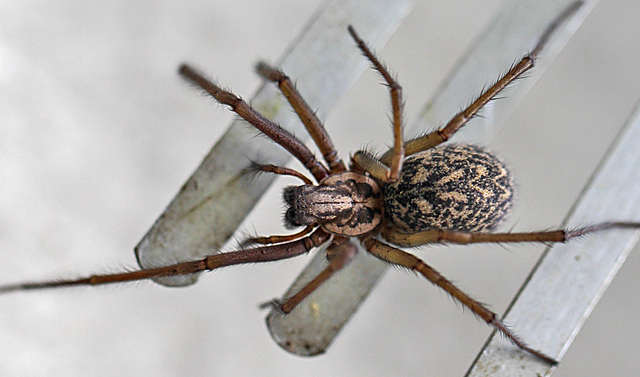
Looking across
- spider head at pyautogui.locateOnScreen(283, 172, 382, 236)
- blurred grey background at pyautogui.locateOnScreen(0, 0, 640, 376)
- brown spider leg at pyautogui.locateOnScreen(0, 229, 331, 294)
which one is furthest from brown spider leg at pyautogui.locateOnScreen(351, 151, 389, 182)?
blurred grey background at pyautogui.locateOnScreen(0, 0, 640, 376)

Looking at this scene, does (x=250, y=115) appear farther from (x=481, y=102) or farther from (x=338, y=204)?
(x=481, y=102)

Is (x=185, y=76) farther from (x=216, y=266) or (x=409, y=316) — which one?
(x=409, y=316)

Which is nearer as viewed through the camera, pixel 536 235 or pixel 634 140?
pixel 536 235

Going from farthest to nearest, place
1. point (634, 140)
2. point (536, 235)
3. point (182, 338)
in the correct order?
point (182, 338) < point (634, 140) < point (536, 235)

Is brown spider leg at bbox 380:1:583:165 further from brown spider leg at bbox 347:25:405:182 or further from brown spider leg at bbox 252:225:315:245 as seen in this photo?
brown spider leg at bbox 252:225:315:245

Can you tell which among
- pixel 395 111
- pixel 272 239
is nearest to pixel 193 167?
pixel 272 239

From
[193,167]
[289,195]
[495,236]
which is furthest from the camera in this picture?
[193,167]

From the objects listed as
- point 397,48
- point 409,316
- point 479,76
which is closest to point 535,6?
point 479,76

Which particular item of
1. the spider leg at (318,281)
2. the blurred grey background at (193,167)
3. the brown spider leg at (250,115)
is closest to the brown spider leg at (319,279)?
the spider leg at (318,281)
